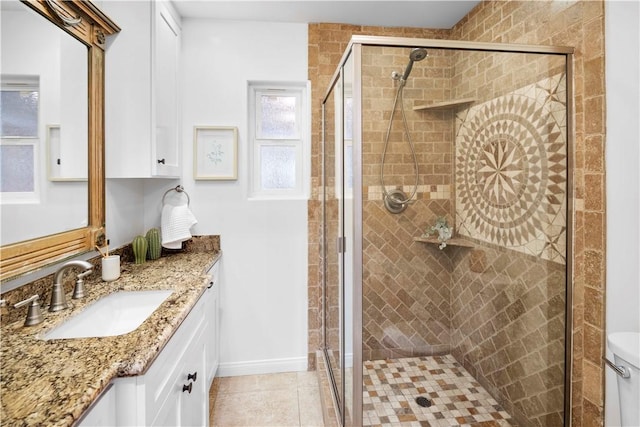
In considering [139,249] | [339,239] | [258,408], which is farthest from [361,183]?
[258,408]

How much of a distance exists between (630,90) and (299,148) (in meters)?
1.86

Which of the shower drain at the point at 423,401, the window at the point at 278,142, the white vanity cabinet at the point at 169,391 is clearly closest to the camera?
the white vanity cabinet at the point at 169,391

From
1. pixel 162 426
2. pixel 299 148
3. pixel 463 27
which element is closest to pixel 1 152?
pixel 162 426

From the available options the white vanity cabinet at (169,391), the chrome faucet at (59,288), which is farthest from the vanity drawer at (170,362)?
the chrome faucet at (59,288)

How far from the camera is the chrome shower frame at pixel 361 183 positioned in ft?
4.46

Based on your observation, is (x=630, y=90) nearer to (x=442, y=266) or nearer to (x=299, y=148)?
(x=442, y=266)

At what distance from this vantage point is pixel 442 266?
1.68 m

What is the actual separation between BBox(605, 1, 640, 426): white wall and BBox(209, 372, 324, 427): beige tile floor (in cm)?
151

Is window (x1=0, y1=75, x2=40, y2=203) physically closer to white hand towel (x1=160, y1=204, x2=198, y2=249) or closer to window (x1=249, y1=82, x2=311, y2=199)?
white hand towel (x1=160, y1=204, x2=198, y2=249)

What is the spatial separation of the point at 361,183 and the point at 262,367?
1.74 meters

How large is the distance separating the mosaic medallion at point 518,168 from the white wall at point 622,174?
0.20 meters

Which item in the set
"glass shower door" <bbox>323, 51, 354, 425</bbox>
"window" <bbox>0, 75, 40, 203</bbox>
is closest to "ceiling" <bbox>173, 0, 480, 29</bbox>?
"glass shower door" <bbox>323, 51, 354, 425</bbox>

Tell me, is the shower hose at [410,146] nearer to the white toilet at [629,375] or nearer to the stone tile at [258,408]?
the white toilet at [629,375]

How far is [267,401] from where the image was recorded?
81.4 inches
